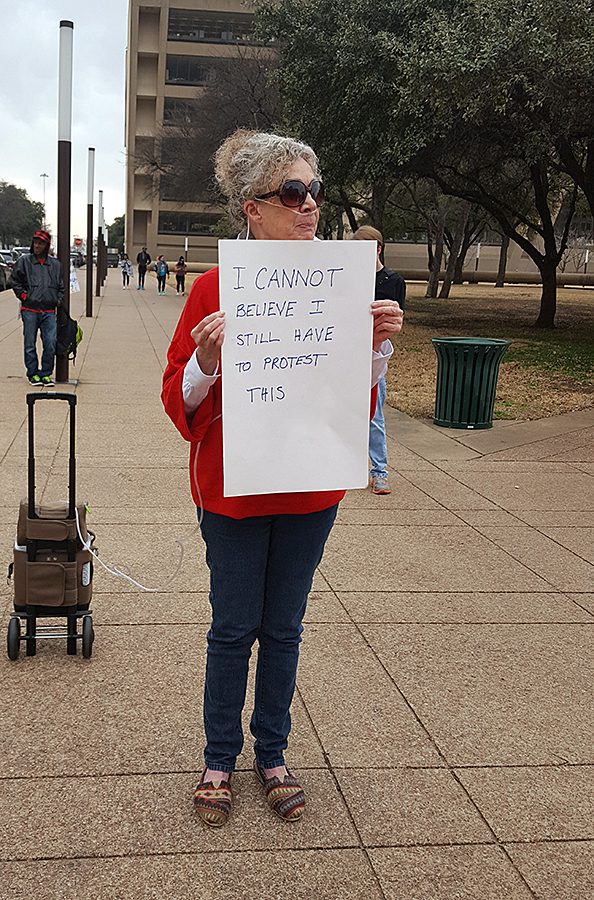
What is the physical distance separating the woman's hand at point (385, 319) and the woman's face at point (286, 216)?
30cm

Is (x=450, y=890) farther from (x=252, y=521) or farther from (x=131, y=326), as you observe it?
(x=131, y=326)

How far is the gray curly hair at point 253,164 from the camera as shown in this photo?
8.96 feet

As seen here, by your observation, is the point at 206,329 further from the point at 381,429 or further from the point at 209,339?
the point at 381,429

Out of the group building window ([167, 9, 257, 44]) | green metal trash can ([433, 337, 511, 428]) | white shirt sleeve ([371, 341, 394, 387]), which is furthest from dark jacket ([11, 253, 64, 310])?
building window ([167, 9, 257, 44])

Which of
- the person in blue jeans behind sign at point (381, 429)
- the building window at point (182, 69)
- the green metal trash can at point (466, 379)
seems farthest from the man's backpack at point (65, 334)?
the building window at point (182, 69)

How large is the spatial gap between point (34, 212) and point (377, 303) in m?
119

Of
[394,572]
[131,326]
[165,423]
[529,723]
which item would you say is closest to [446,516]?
[394,572]

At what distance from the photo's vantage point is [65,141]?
11.6m

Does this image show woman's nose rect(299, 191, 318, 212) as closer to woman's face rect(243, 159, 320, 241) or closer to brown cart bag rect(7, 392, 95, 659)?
woman's face rect(243, 159, 320, 241)

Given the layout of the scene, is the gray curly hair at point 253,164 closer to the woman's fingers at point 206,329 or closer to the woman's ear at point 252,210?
the woman's ear at point 252,210

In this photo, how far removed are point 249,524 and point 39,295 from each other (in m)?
9.48

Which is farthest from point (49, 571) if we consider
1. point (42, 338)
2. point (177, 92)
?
point (177, 92)

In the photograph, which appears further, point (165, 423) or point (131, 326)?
point (131, 326)

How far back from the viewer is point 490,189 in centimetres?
2952
